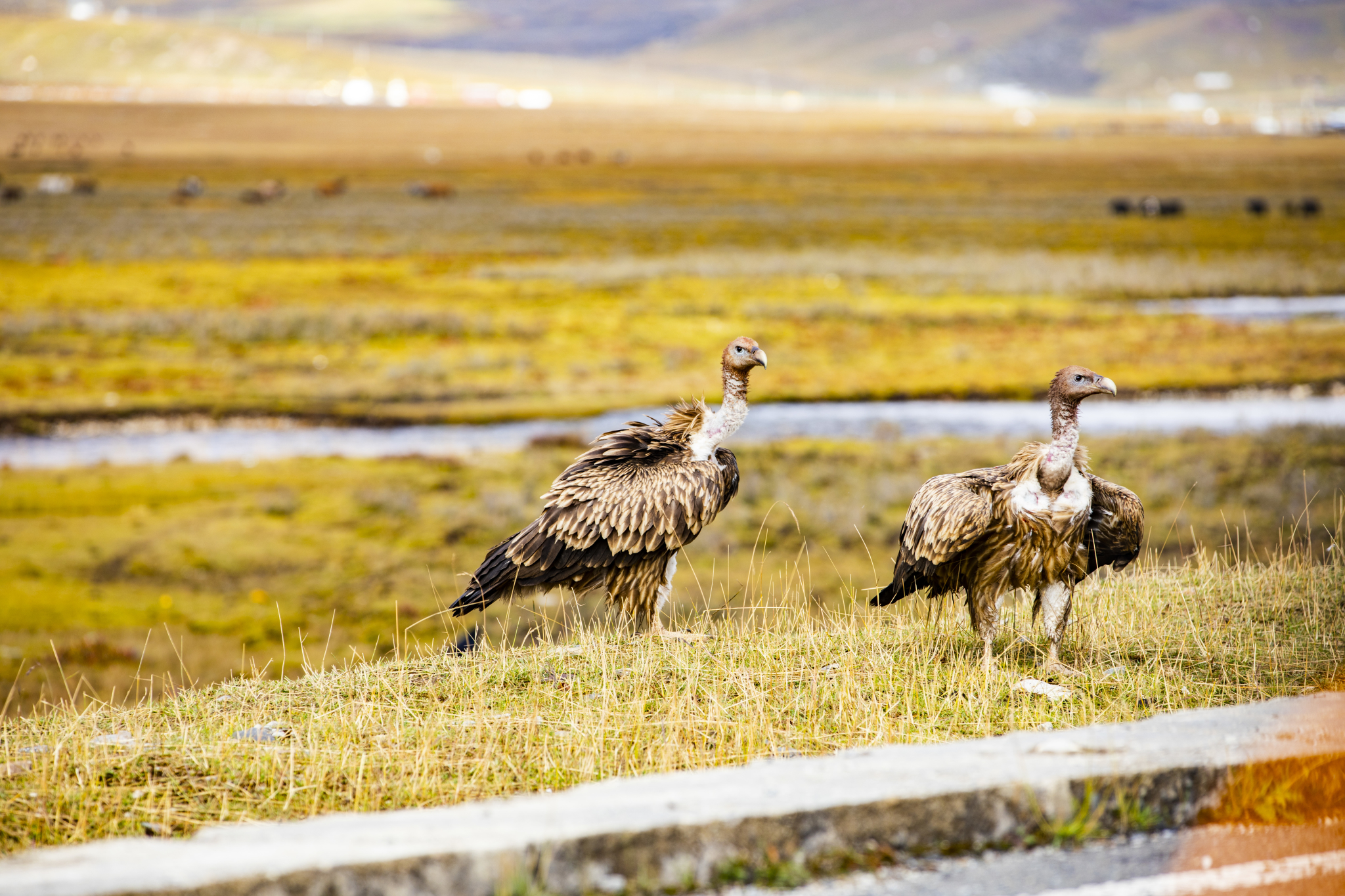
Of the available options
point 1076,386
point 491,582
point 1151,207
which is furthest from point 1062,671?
point 1151,207

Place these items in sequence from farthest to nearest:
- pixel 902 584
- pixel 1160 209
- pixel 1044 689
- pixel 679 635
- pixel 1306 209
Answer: pixel 1160 209
pixel 1306 209
pixel 679 635
pixel 902 584
pixel 1044 689

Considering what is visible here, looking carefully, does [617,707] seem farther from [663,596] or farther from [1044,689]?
[663,596]

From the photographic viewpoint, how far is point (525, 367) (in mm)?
32656

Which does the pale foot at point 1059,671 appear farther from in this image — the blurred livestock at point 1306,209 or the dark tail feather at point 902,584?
the blurred livestock at point 1306,209

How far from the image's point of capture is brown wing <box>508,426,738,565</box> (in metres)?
8.50

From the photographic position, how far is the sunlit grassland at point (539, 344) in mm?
29484

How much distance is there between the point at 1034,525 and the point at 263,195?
81.8 m

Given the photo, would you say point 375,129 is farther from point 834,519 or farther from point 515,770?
point 515,770

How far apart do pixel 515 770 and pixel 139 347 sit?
32537mm

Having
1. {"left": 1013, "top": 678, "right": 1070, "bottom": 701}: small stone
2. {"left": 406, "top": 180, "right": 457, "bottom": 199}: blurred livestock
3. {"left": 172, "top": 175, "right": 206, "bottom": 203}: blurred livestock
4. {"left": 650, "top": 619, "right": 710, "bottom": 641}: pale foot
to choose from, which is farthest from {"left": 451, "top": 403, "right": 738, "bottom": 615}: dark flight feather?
{"left": 406, "top": 180, "right": 457, "bottom": 199}: blurred livestock

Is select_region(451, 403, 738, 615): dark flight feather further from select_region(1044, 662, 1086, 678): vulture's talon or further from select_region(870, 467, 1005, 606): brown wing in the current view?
select_region(1044, 662, 1086, 678): vulture's talon

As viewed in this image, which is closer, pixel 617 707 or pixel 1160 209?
pixel 617 707

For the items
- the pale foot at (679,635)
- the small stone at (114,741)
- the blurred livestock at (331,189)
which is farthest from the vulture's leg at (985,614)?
the blurred livestock at (331,189)

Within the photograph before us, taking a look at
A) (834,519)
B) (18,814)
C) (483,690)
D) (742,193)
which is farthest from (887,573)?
(742,193)
